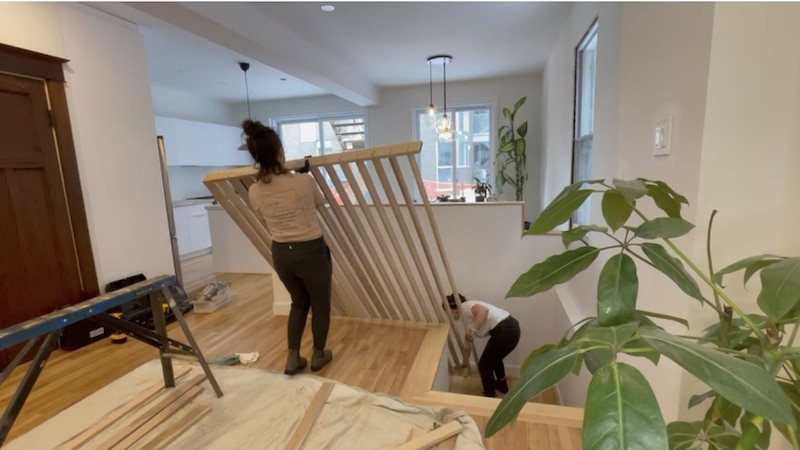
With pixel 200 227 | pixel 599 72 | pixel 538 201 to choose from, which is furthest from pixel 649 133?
pixel 200 227

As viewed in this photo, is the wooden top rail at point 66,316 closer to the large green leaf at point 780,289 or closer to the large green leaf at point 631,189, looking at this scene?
the large green leaf at point 631,189

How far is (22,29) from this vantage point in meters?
2.45

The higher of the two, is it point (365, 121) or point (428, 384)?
point (365, 121)

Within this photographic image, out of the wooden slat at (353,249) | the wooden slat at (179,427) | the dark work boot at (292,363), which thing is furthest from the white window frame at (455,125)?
the wooden slat at (179,427)

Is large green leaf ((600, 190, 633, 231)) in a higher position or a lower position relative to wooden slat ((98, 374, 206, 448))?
higher

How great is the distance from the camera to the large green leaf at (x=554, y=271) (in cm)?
73

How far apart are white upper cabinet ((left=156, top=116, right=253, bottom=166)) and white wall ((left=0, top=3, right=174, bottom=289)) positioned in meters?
2.60

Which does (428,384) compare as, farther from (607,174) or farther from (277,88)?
(277,88)

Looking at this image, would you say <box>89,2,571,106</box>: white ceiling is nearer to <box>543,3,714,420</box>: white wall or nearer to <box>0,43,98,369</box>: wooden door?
<box>0,43,98,369</box>: wooden door

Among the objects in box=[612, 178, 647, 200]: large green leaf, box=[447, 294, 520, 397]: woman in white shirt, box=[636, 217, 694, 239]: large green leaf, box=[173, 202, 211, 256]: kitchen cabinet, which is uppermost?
box=[612, 178, 647, 200]: large green leaf

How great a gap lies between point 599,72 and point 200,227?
6088mm

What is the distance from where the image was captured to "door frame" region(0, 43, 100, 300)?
244 centimetres

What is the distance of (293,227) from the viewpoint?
2049 millimetres

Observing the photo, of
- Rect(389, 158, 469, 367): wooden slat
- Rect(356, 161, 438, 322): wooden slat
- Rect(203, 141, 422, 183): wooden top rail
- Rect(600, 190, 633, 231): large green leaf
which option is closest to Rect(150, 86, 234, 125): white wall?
Rect(203, 141, 422, 183): wooden top rail
